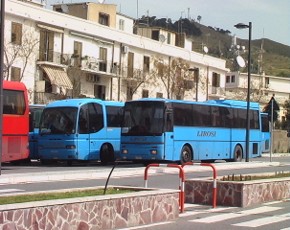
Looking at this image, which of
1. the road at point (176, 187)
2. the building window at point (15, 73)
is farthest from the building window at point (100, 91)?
the road at point (176, 187)

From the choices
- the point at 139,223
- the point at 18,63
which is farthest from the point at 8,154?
the point at 18,63

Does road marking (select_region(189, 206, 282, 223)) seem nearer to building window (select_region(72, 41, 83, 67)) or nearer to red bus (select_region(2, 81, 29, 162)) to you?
red bus (select_region(2, 81, 29, 162))

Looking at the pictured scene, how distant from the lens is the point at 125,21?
64875mm

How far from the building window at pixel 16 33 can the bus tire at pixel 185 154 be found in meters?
19.4

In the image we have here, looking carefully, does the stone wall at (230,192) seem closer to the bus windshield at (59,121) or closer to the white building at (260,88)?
the bus windshield at (59,121)

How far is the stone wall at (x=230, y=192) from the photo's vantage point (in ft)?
50.4

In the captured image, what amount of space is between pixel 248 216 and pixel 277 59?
178 meters

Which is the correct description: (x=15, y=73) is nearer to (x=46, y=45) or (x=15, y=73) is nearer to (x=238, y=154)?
(x=46, y=45)

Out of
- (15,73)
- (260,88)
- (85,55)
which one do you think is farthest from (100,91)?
(260,88)

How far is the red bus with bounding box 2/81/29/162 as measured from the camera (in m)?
25.2

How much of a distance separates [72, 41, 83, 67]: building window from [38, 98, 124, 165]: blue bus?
66.4ft

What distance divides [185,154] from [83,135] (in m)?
5.16

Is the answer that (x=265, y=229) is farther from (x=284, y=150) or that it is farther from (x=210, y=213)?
(x=284, y=150)

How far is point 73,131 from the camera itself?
29734mm
